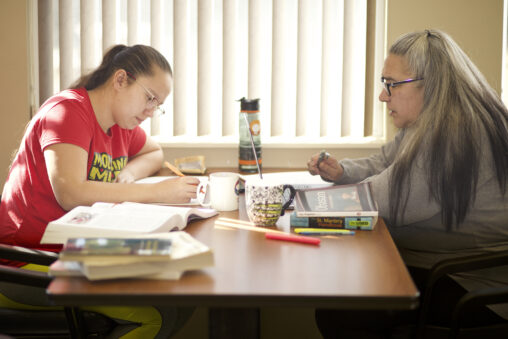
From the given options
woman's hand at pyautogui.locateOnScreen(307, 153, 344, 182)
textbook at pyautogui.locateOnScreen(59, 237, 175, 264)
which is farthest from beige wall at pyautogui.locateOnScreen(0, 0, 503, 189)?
textbook at pyautogui.locateOnScreen(59, 237, 175, 264)

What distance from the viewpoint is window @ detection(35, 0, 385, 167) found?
2527 millimetres

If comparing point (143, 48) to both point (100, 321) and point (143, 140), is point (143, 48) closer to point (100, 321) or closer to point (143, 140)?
point (143, 140)

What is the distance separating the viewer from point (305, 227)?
1389mm

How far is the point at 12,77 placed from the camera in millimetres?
2500

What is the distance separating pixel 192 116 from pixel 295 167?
0.53m

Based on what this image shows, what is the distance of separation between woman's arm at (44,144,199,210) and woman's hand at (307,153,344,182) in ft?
1.82

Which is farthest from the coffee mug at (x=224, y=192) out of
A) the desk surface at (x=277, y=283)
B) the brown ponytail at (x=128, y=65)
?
the brown ponytail at (x=128, y=65)

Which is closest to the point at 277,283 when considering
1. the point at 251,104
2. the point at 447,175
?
the point at 447,175

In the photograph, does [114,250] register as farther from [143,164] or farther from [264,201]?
[143,164]

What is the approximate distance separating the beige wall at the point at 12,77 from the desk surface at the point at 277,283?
5.43 ft

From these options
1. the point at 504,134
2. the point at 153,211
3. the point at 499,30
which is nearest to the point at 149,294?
the point at 153,211

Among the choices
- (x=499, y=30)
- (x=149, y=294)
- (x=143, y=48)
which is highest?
(x=499, y=30)

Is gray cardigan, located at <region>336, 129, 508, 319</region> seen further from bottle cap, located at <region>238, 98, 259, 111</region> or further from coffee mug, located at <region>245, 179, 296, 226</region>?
bottle cap, located at <region>238, 98, 259, 111</region>

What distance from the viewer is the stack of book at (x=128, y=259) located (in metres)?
0.99
